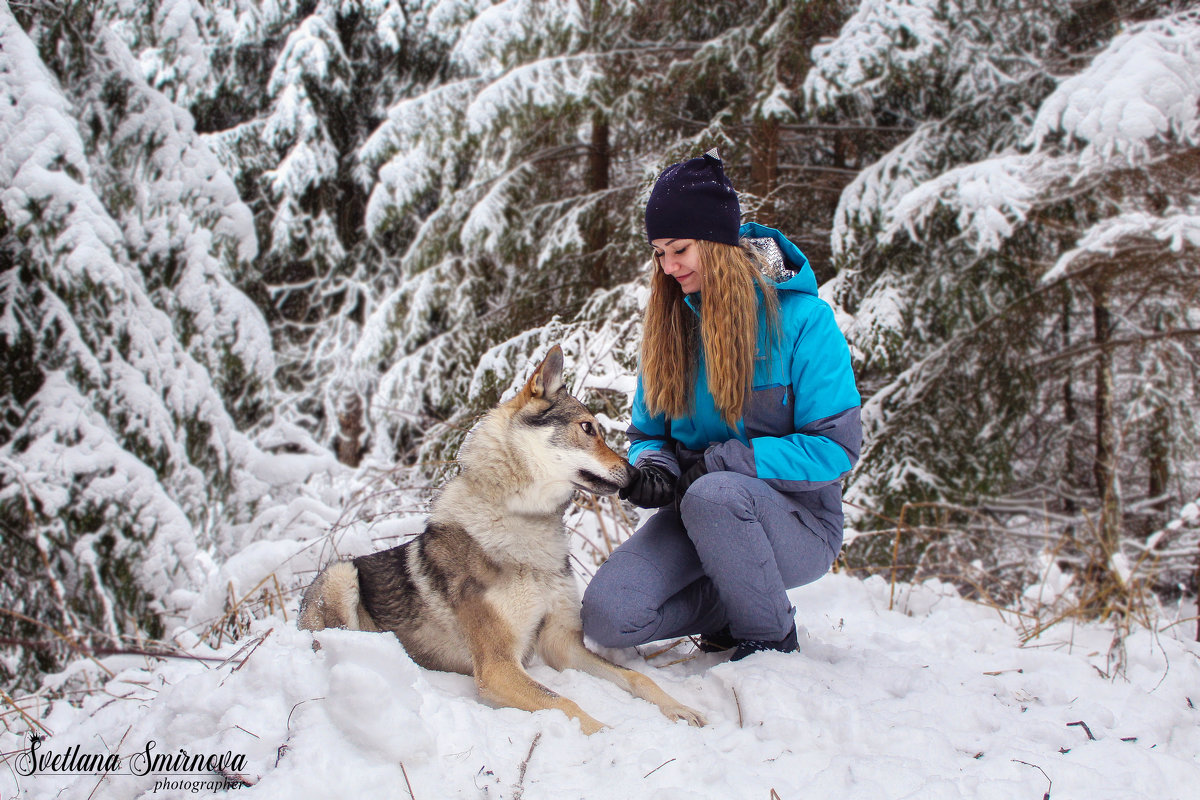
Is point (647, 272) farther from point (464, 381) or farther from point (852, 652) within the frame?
point (852, 652)

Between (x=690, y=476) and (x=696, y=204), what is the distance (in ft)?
3.41

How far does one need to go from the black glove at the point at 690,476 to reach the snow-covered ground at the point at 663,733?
0.64 meters

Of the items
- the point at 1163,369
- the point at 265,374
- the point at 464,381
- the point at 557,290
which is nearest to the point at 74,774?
the point at 265,374

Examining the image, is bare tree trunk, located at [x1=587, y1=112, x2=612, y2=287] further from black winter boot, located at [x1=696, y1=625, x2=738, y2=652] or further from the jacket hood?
black winter boot, located at [x1=696, y1=625, x2=738, y2=652]

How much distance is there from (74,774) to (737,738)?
1769mm

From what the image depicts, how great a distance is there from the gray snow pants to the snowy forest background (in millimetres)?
1162

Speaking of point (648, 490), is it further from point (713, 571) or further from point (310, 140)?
point (310, 140)

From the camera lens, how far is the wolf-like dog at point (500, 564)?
239cm

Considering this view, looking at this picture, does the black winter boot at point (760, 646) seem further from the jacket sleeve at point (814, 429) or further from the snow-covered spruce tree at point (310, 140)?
the snow-covered spruce tree at point (310, 140)

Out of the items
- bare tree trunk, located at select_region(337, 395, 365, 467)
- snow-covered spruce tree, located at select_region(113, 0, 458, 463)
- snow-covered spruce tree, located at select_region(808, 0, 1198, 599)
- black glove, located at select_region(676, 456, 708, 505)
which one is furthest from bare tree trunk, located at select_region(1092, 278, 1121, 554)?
snow-covered spruce tree, located at select_region(113, 0, 458, 463)

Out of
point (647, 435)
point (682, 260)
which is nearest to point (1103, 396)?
point (647, 435)

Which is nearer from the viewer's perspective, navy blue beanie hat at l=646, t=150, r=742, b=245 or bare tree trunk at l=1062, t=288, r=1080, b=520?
navy blue beanie hat at l=646, t=150, r=742, b=245

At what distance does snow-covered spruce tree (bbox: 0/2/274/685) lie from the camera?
385 cm

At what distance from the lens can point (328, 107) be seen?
11344 mm
